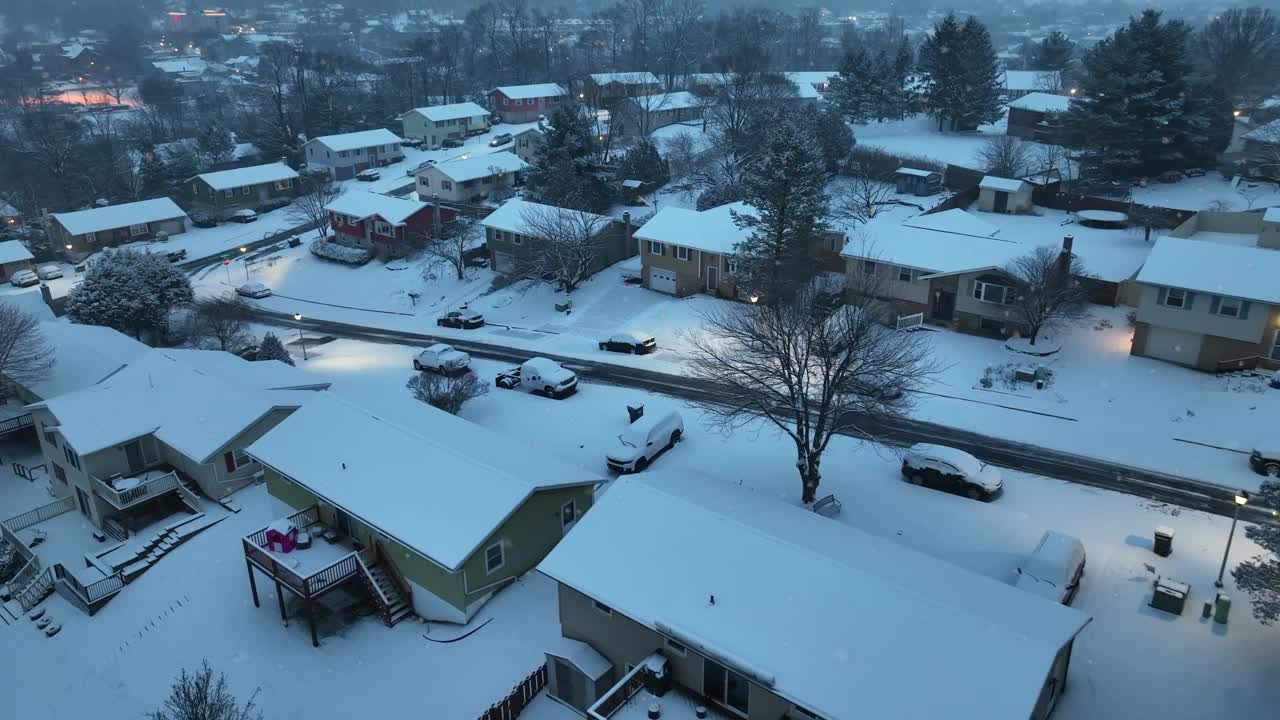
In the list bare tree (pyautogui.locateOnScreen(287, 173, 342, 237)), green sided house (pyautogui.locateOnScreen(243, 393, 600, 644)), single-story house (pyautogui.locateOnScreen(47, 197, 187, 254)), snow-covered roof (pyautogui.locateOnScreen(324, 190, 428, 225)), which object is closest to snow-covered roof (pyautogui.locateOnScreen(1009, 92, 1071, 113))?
snow-covered roof (pyautogui.locateOnScreen(324, 190, 428, 225))

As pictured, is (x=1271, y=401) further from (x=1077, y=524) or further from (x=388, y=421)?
(x=388, y=421)

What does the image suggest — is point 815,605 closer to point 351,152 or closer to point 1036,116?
point 1036,116

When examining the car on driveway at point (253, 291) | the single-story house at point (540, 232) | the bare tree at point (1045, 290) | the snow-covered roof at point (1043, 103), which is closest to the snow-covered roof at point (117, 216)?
the car on driveway at point (253, 291)

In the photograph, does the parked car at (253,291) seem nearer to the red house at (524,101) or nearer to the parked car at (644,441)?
→ the parked car at (644,441)

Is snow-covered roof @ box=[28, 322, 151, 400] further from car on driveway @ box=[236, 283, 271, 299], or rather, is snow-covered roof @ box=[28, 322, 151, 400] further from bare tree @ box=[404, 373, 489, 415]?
car on driveway @ box=[236, 283, 271, 299]

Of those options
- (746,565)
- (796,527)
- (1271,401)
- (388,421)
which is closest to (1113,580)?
(796,527)

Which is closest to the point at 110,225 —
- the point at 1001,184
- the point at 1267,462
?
the point at 1001,184
